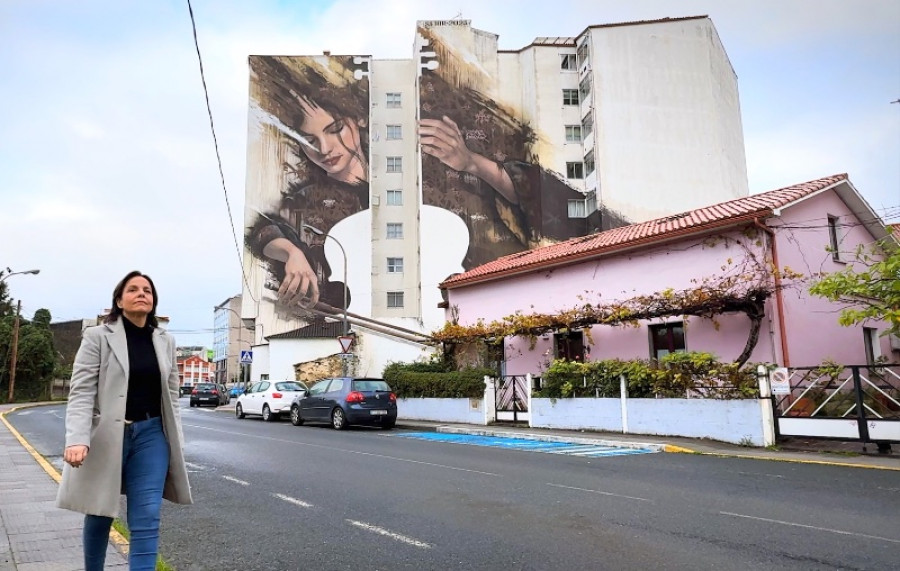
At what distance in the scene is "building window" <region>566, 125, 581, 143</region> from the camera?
4975 centimetres

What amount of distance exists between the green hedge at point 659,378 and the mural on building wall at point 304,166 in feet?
107

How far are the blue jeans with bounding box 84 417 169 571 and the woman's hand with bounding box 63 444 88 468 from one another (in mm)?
266

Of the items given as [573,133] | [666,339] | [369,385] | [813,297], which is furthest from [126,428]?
[573,133]

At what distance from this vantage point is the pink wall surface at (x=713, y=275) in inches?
636

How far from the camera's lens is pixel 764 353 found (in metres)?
15.7

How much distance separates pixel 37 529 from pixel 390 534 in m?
3.14

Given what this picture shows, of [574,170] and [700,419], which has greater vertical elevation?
[574,170]

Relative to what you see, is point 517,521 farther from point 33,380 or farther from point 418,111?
point 33,380

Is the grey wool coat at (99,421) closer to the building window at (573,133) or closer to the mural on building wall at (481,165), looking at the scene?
the mural on building wall at (481,165)

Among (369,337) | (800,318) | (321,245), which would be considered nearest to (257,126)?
(321,245)

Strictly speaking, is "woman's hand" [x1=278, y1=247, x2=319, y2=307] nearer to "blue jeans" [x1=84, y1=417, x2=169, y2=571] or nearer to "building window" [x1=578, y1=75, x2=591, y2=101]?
"building window" [x1=578, y1=75, x2=591, y2=101]

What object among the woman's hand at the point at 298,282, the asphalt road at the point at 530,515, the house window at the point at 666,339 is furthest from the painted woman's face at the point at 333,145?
the asphalt road at the point at 530,515

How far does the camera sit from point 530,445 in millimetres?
14359

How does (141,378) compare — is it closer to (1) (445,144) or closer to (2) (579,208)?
(2) (579,208)
